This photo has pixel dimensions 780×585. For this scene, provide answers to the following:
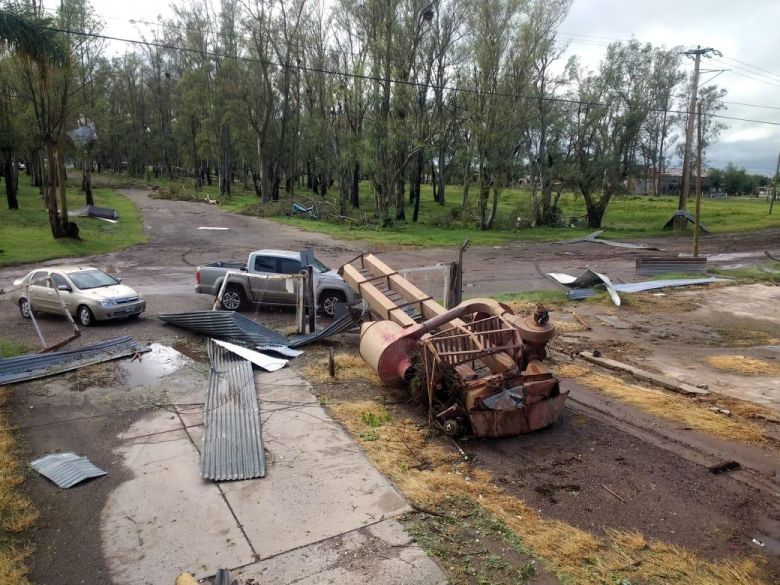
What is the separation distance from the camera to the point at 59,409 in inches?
328

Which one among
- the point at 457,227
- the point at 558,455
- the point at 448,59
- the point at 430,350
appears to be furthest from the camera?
the point at 448,59

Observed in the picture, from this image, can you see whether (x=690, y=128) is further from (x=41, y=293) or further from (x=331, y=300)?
(x=41, y=293)

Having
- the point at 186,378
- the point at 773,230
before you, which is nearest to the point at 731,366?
Answer: the point at 186,378

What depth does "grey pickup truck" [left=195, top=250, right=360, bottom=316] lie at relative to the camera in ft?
48.9

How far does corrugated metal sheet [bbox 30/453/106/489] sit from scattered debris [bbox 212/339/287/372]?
3751 mm

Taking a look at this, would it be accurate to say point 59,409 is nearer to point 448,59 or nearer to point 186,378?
point 186,378

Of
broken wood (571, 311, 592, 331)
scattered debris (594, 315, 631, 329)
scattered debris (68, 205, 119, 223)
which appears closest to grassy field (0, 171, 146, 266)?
scattered debris (68, 205, 119, 223)

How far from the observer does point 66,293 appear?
546 inches

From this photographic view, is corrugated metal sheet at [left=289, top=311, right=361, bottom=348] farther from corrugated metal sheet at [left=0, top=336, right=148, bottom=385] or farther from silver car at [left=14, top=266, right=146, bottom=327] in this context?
silver car at [left=14, top=266, right=146, bottom=327]

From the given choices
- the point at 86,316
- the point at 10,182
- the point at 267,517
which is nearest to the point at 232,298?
the point at 86,316

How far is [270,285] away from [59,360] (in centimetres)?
599

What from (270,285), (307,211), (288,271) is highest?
(307,211)

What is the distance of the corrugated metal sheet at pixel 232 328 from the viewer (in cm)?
1139

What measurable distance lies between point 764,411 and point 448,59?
4384cm
